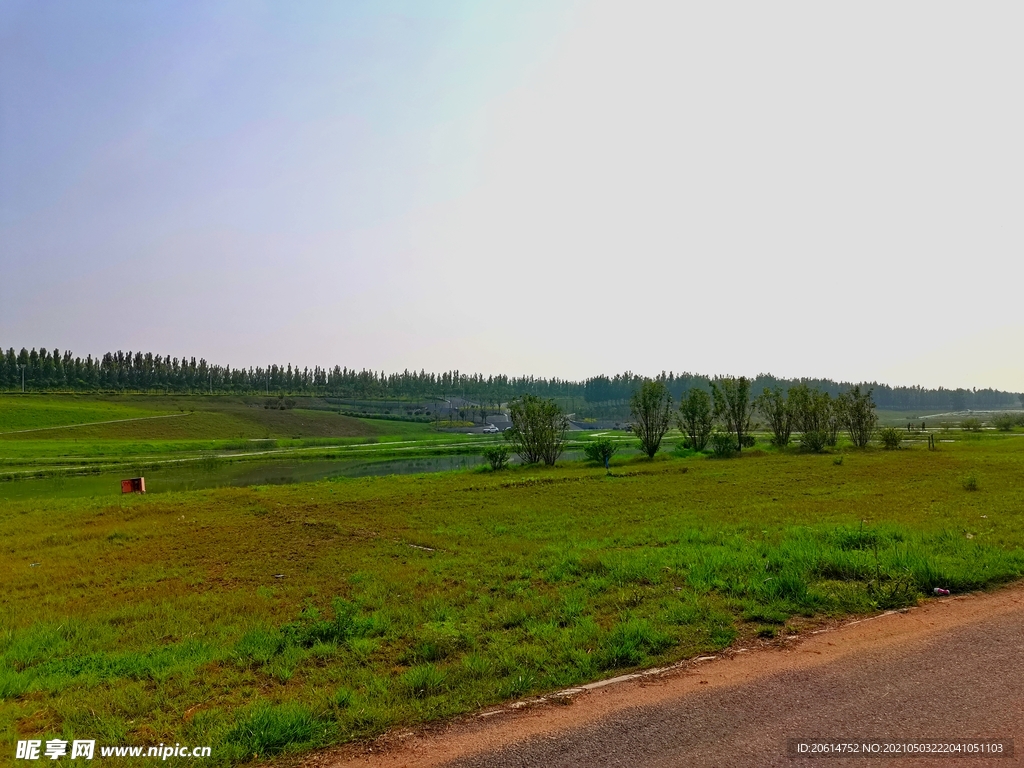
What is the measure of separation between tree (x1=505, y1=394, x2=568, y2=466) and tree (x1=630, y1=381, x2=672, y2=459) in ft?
21.0

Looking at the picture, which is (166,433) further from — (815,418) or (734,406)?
(815,418)

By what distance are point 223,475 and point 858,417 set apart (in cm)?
5202

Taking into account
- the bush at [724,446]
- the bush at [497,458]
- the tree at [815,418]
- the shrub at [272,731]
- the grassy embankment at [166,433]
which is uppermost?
the tree at [815,418]

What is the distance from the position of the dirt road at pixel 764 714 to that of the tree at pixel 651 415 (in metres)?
37.1

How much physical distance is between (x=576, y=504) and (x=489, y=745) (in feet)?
52.1

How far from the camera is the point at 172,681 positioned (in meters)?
6.27

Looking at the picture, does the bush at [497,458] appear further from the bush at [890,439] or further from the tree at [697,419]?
the bush at [890,439]

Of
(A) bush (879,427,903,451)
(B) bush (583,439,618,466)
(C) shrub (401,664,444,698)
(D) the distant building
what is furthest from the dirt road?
(D) the distant building

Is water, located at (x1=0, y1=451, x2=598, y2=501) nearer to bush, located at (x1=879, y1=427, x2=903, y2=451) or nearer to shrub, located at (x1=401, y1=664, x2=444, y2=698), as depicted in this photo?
bush, located at (x1=879, y1=427, x2=903, y2=451)

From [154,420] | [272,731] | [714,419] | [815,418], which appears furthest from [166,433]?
[272,731]

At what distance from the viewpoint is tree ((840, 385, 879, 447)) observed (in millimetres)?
44375

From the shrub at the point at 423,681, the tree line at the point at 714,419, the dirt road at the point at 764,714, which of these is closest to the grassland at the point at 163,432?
the tree line at the point at 714,419

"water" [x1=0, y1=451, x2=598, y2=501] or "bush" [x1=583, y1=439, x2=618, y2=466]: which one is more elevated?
"bush" [x1=583, y1=439, x2=618, y2=466]

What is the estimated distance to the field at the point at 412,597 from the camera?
5672 mm
